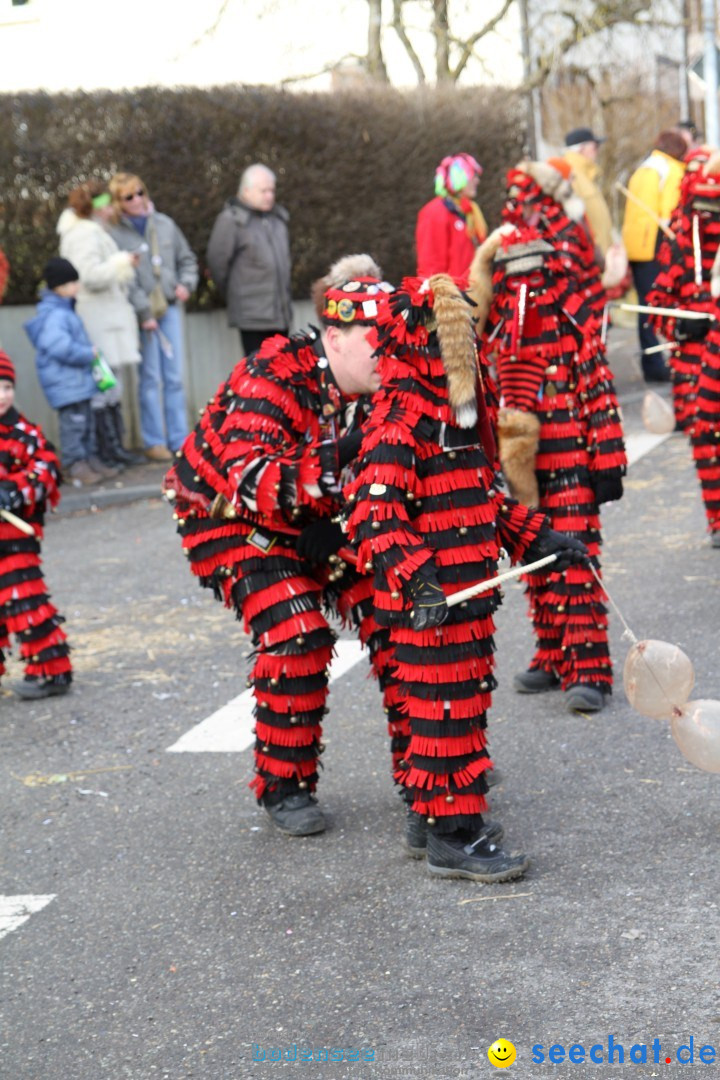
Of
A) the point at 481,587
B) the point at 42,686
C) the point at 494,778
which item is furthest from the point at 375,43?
the point at 481,587

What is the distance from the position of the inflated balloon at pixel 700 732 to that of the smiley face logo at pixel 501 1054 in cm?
112

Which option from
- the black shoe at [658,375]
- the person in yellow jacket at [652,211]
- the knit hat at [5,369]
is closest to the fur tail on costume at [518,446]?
the knit hat at [5,369]

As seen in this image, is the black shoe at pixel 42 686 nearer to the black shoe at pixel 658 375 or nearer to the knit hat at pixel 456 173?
the knit hat at pixel 456 173

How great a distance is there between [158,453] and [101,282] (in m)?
1.77

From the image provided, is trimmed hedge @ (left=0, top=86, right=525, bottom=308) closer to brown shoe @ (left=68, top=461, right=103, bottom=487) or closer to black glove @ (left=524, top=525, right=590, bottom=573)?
brown shoe @ (left=68, top=461, right=103, bottom=487)

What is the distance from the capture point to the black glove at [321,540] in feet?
15.1

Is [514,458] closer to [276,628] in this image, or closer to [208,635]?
[276,628]

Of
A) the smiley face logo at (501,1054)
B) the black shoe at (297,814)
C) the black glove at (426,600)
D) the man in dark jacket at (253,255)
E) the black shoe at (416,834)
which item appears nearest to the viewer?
the smiley face logo at (501,1054)

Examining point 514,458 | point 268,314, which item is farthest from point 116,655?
point 268,314

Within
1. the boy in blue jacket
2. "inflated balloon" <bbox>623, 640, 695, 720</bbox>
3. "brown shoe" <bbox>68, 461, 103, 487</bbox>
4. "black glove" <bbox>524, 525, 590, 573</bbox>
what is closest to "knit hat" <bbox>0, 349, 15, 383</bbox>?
"black glove" <bbox>524, 525, 590, 573</bbox>

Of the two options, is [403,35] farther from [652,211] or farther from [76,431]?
[76,431]

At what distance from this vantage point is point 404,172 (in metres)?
16.0

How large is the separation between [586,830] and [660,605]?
2.84m

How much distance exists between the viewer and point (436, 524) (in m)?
4.32
